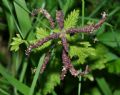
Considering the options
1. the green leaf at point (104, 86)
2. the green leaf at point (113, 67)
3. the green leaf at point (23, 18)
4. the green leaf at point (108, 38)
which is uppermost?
the green leaf at point (23, 18)

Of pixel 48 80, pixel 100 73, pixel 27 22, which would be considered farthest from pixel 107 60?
pixel 27 22

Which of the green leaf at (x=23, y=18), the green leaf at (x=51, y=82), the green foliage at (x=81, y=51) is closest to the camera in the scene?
the green foliage at (x=81, y=51)

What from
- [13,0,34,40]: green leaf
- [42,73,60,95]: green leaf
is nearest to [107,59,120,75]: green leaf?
[42,73,60,95]: green leaf

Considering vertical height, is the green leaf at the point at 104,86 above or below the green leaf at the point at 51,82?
below

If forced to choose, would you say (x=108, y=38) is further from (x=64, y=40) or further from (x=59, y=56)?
(x=64, y=40)

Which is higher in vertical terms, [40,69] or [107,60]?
[40,69]

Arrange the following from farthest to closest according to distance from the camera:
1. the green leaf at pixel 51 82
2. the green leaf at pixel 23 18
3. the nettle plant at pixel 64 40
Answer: the green leaf at pixel 51 82 < the green leaf at pixel 23 18 < the nettle plant at pixel 64 40

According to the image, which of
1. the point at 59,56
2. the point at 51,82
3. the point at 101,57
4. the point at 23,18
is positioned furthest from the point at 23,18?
the point at 101,57

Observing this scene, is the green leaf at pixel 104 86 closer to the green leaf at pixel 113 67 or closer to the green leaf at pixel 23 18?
the green leaf at pixel 113 67

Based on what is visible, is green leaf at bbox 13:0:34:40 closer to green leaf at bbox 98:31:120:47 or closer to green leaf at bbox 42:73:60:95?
green leaf at bbox 42:73:60:95

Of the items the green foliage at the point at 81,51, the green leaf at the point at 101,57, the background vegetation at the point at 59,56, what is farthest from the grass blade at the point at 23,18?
the green leaf at the point at 101,57

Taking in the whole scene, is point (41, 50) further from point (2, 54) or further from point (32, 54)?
point (2, 54)
